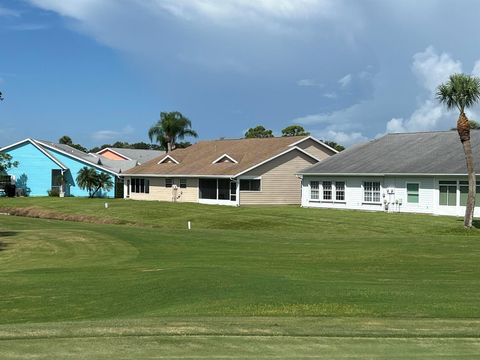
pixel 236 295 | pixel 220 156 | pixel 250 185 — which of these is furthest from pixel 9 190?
pixel 236 295

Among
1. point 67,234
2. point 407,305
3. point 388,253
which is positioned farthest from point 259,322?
point 67,234

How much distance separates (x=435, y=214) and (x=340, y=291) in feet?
95.8

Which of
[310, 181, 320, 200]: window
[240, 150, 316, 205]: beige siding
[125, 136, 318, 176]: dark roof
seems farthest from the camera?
[125, 136, 318, 176]: dark roof

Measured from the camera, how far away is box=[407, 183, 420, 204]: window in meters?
41.6

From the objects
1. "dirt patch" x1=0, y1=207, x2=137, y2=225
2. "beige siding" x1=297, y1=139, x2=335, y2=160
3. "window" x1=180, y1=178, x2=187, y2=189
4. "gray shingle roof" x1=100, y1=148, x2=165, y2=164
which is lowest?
"dirt patch" x1=0, y1=207, x2=137, y2=225

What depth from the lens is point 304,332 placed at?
8.76 meters

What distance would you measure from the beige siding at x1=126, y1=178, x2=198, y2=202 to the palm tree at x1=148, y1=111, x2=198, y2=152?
1798 cm

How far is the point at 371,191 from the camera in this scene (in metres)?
44.7

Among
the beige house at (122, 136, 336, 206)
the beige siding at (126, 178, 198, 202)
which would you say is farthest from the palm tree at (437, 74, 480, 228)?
the beige siding at (126, 178, 198, 202)

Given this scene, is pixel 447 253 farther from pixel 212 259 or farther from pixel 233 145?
pixel 233 145

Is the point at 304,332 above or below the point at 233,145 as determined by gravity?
below

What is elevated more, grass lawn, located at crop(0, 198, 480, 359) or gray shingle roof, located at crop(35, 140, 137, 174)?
gray shingle roof, located at crop(35, 140, 137, 174)

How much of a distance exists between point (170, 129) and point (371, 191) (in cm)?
3881

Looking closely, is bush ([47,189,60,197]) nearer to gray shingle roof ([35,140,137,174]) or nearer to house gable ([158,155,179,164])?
gray shingle roof ([35,140,137,174])
